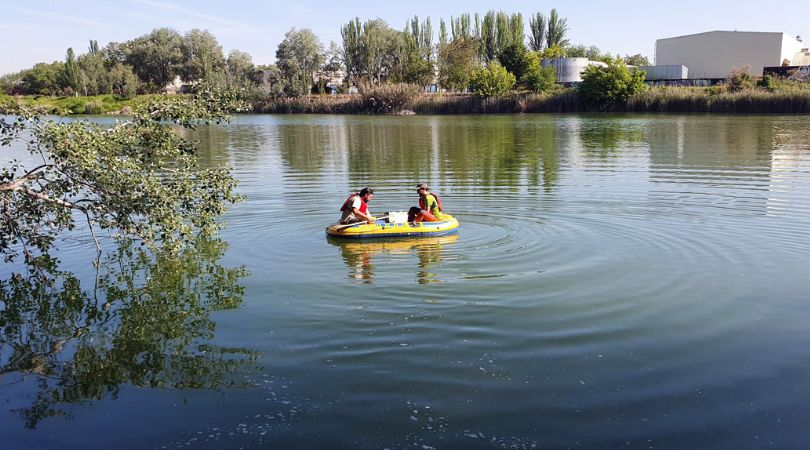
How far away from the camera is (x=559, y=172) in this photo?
26375 millimetres

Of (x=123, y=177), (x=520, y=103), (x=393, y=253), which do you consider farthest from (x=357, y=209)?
(x=520, y=103)

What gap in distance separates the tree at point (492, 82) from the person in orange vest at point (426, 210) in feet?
217

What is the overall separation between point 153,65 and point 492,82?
65.0 m

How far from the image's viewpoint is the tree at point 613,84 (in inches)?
2832

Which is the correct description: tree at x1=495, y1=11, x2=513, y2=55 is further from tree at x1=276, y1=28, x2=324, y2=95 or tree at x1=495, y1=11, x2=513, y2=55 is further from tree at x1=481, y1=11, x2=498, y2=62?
tree at x1=276, y1=28, x2=324, y2=95

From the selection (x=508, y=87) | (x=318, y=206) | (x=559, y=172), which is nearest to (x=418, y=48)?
(x=508, y=87)

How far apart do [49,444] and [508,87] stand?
78.9 meters

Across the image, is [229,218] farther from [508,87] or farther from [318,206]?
[508,87]

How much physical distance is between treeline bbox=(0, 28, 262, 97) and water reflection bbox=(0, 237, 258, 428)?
9725 centimetres

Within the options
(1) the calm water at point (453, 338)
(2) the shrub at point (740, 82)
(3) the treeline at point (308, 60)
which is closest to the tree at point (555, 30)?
(3) the treeline at point (308, 60)

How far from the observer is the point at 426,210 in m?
16.1

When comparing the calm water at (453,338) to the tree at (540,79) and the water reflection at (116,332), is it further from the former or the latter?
the tree at (540,79)

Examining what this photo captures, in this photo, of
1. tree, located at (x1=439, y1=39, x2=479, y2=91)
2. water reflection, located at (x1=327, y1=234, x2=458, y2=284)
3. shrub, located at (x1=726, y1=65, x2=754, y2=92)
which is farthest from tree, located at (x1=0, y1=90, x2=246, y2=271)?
tree, located at (x1=439, y1=39, x2=479, y2=91)

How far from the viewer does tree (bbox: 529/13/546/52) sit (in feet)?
377
